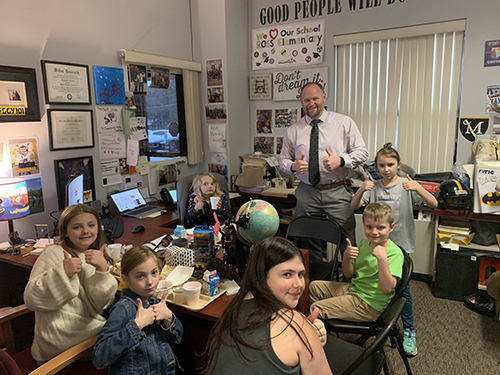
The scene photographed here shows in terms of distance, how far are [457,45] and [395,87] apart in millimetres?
606

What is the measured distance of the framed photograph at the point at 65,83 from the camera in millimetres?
2830

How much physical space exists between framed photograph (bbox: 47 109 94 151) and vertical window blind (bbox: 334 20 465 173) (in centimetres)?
248

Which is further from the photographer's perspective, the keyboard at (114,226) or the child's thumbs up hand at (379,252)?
the keyboard at (114,226)

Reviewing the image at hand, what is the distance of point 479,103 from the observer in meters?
3.28

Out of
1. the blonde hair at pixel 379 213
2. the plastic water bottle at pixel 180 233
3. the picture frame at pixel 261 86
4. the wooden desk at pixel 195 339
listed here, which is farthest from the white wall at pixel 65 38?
the blonde hair at pixel 379 213

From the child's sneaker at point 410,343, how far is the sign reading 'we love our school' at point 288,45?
2753 mm

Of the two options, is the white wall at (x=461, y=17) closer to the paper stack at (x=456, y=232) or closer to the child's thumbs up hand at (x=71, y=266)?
the paper stack at (x=456, y=232)

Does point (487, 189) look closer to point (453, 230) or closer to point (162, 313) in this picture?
point (453, 230)

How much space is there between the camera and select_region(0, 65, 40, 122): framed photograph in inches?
101

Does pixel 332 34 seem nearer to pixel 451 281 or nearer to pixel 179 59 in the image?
pixel 179 59

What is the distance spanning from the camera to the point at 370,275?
2.01 m

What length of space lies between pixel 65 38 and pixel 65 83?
0.36 metres

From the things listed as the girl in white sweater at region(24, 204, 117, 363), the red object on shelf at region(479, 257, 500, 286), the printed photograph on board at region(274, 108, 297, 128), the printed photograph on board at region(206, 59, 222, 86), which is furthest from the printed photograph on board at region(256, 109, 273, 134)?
the girl in white sweater at region(24, 204, 117, 363)

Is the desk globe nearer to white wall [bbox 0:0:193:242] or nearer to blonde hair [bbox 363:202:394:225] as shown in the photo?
blonde hair [bbox 363:202:394:225]
